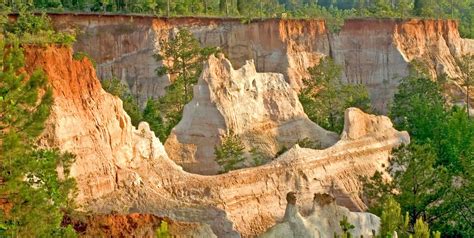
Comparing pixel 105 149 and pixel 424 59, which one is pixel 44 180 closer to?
pixel 105 149

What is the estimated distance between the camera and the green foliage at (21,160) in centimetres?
1823

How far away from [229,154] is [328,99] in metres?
14.4

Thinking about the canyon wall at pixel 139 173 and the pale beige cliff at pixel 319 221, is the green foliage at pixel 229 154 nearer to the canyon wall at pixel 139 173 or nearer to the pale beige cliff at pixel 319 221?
the canyon wall at pixel 139 173

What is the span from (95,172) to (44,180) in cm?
339

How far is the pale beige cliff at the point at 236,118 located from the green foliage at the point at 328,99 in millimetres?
3552

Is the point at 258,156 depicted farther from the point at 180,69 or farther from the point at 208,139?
the point at 180,69

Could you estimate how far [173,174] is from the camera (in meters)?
25.9

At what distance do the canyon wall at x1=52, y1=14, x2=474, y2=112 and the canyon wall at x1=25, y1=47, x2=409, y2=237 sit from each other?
22.6 metres

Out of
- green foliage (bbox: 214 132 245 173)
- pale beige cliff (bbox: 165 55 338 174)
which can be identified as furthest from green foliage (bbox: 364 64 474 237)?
pale beige cliff (bbox: 165 55 338 174)

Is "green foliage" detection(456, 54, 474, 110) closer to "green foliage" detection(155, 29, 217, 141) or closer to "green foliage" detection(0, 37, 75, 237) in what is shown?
"green foliage" detection(155, 29, 217, 141)

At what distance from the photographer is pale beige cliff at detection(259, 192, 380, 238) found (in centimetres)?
2334

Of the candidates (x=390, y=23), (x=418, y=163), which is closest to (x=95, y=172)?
(x=418, y=163)

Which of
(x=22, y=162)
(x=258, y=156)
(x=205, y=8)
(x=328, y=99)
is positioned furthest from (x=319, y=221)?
(x=205, y=8)

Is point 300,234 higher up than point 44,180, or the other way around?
point 44,180
